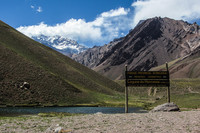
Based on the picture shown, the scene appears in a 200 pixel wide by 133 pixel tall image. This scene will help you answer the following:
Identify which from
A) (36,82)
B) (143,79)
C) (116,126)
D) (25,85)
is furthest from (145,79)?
(36,82)

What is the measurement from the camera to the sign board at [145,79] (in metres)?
37.0

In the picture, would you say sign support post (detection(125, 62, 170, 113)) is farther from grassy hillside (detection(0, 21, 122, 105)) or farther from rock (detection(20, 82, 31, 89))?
rock (detection(20, 82, 31, 89))

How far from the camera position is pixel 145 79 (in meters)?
37.3

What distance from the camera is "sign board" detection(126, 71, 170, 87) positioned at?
36953 millimetres

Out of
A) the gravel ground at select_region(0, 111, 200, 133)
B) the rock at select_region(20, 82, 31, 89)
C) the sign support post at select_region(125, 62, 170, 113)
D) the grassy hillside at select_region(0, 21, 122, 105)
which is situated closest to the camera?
the gravel ground at select_region(0, 111, 200, 133)

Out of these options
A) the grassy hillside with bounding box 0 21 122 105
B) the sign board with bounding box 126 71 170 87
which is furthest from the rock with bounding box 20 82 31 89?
the sign board with bounding box 126 71 170 87

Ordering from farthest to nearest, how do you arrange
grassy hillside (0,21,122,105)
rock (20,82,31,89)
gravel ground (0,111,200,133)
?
rock (20,82,31,89) < grassy hillside (0,21,122,105) < gravel ground (0,111,200,133)

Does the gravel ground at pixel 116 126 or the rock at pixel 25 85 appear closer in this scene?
the gravel ground at pixel 116 126

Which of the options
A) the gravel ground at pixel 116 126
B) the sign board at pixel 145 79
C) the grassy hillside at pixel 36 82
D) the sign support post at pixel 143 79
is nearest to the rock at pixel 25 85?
the grassy hillside at pixel 36 82

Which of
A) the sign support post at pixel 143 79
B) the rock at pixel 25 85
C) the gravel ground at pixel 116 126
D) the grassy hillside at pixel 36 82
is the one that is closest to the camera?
the gravel ground at pixel 116 126

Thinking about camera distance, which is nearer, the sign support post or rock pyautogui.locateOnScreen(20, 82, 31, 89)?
the sign support post

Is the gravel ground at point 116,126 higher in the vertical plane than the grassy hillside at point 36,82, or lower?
lower

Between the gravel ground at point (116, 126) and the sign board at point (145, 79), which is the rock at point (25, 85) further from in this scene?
the gravel ground at point (116, 126)

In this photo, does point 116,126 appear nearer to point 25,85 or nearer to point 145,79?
point 145,79
